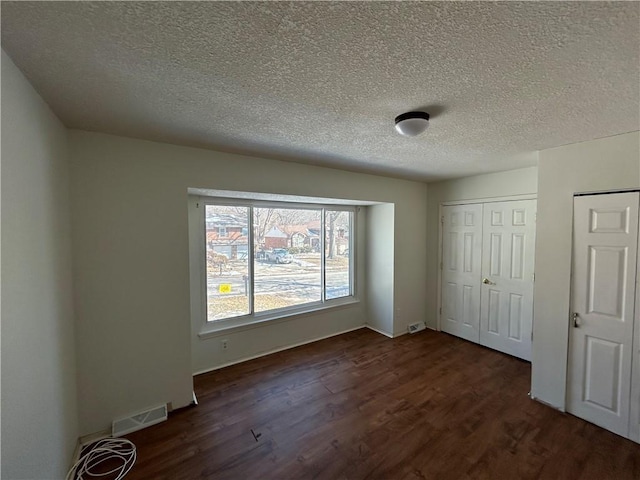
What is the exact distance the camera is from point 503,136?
2.09 meters

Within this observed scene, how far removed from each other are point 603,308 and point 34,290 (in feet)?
12.6

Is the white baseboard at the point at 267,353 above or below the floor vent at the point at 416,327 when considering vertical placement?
below

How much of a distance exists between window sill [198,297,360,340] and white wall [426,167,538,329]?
1.32 m

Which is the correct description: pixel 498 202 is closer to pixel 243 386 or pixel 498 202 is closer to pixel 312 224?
pixel 312 224

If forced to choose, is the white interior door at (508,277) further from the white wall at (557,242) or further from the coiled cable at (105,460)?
the coiled cable at (105,460)

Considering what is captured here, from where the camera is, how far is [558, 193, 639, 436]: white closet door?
6.61 ft

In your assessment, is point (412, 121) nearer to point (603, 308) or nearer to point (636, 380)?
point (603, 308)

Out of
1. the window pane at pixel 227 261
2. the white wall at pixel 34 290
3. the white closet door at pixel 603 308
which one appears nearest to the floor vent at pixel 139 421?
the white wall at pixel 34 290

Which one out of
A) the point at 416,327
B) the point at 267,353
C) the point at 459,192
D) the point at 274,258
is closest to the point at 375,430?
the point at 267,353

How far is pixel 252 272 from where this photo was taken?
3389 mm

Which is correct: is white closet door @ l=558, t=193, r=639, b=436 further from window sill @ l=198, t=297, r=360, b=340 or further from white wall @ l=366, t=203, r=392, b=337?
window sill @ l=198, t=297, r=360, b=340

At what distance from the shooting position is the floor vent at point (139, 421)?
6.75 ft

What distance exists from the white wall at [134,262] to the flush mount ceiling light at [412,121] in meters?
1.57

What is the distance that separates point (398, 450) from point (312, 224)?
278 cm
